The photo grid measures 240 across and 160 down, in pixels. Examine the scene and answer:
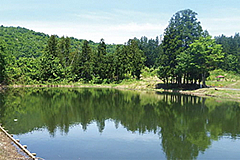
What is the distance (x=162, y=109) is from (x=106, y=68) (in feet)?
140

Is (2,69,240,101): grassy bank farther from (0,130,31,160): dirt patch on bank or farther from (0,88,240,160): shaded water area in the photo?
(0,130,31,160): dirt patch on bank

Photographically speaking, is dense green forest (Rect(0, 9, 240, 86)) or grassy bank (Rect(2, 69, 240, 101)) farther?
dense green forest (Rect(0, 9, 240, 86))

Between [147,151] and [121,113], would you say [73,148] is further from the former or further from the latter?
[121,113]

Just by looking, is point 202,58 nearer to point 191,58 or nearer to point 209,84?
point 191,58

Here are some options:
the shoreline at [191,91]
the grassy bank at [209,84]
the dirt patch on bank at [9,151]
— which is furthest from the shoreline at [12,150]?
the grassy bank at [209,84]

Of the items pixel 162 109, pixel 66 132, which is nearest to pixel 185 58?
pixel 162 109

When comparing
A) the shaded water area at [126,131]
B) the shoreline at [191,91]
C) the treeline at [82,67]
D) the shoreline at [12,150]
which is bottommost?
the shaded water area at [126,131]

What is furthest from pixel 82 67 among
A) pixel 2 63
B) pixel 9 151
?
pixel 9 151

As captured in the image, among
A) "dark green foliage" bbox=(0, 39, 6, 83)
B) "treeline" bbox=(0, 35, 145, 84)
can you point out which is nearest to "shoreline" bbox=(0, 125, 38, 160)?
"dark green foliage" bbox=(0, 39, 6, 83)

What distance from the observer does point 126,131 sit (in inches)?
850

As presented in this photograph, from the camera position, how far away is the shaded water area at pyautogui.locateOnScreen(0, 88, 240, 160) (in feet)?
52.6

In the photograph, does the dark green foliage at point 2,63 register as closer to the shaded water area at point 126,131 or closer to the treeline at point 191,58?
the shaded water area at point 126,131

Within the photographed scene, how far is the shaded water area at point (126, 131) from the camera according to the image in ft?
52.6

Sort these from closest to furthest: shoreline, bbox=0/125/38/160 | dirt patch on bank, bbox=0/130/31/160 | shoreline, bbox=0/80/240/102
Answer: dirt patch on bank, bbox=0/130/31/160 < shoreline, bbox=0/125/38/160 < shoreline, bbox=0/80/240/102
